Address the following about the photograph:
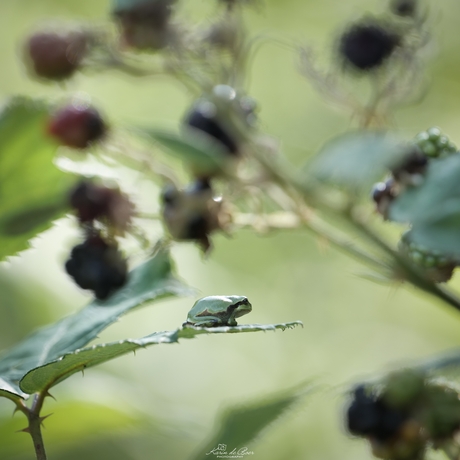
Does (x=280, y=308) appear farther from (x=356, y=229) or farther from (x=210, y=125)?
(x=356, y=229)

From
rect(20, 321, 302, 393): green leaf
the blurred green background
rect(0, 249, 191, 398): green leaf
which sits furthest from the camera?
the blurred green background

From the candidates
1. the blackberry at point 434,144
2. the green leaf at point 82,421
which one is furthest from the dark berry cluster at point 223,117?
the green leaf at point 82,421

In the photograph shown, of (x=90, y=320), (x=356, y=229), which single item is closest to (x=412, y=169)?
(x=356, y=229)

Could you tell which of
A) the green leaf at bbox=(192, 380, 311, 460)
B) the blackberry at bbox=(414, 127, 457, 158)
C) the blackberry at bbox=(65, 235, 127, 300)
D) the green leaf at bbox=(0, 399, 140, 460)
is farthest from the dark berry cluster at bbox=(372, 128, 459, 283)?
the green leaf at bbox=(0, 399, 140, 460)

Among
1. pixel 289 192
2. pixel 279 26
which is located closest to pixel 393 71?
pixel 289 192

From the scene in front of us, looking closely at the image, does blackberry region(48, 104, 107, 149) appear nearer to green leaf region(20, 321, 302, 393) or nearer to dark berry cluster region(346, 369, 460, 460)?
green leaf region(20, 321, 302, 393)

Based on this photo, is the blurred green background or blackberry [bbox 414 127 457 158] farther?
the blurred green background
